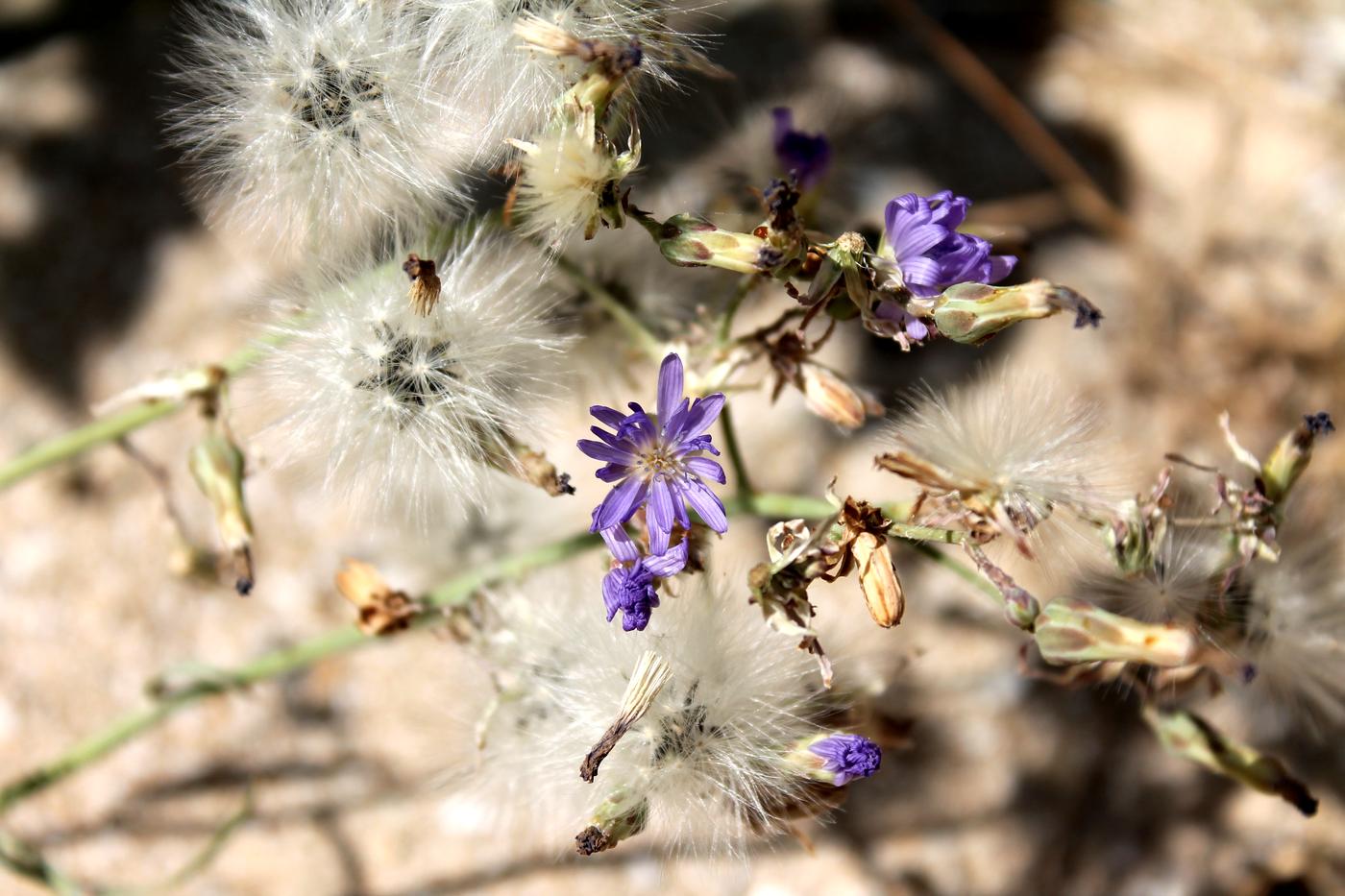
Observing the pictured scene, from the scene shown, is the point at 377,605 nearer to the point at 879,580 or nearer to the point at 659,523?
the point at 659,523

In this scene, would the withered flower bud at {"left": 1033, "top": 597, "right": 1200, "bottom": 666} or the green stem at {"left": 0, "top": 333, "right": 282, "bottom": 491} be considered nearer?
the withered flower bud at {"left": 1033, "top": 597, "right": 1200, "bottom": 666}

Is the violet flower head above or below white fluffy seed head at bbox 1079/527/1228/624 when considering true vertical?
above

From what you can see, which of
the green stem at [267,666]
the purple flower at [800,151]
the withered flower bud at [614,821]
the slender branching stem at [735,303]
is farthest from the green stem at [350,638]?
the purple flower at [800,151]

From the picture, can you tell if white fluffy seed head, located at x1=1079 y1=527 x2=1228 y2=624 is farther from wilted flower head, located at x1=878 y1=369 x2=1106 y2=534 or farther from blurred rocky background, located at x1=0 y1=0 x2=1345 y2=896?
blurred rocky background, located at x1=0 y1=0 x2=1345 y2=896

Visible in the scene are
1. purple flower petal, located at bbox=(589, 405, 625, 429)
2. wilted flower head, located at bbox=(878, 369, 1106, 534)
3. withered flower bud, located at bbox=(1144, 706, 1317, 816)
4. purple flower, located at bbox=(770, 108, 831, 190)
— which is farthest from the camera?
purple flower, located at bbox=(770, 108, 831, 190)

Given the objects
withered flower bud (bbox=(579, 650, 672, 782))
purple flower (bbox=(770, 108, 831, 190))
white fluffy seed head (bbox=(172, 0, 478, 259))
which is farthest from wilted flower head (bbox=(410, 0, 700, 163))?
withered flower bud (bbox=(579, 650, 672, 782))

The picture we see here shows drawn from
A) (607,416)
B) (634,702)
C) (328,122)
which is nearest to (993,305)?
(607,416)
